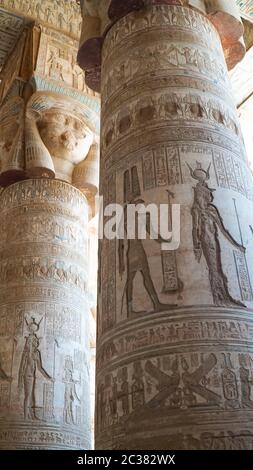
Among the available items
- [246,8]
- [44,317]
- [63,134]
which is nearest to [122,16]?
[63,134]

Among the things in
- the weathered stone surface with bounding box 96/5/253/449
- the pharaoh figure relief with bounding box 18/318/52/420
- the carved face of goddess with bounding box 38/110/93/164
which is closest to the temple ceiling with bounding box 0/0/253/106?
the carved face of goddess with bounding box 38/110/93/164

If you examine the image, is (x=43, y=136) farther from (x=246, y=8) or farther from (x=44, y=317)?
(x=246, y=8)

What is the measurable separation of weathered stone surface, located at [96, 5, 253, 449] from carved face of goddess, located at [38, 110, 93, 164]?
2662mm

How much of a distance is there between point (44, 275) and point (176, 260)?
3.12 m

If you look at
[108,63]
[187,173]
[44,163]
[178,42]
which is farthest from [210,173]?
[44,163]

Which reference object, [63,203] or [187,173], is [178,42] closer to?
[187,173]

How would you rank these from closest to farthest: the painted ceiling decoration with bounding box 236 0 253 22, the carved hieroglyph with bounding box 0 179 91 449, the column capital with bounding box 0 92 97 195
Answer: the carved hieroglyph with bounding box 0 179 91 449, the column capital with bounding box 0 92 97 195, the painted ceiling decoration with bounding box 236 0 253 22

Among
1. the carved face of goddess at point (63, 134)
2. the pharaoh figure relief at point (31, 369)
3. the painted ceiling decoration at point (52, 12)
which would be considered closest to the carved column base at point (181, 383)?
the pharaoh figure relief at point (31, 369)

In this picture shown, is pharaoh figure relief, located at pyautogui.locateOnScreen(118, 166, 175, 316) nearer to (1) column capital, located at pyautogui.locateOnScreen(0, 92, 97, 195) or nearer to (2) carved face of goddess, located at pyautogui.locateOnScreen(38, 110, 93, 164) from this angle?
(1) column capital, located at pyautogui.locateOnScreen(0, 92, 97, 195)

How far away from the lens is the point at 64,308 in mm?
5238

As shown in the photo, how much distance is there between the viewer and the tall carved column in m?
2.04

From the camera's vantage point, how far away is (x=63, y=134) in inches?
244

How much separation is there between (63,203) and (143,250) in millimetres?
3412

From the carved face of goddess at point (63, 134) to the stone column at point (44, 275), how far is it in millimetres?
12
